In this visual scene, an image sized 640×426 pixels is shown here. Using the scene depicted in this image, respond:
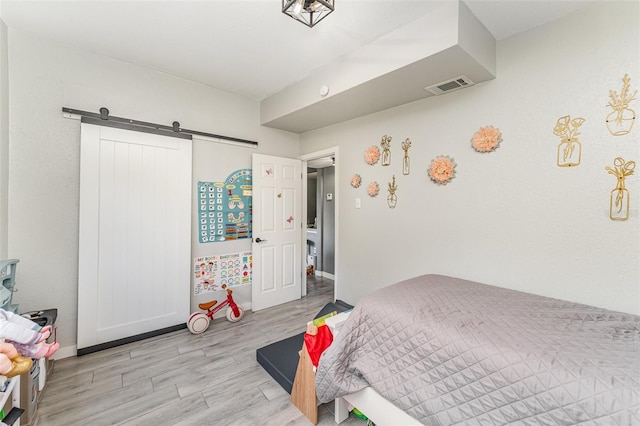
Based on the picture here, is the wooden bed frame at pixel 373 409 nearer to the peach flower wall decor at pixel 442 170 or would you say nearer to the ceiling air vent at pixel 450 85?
the peach flower wall decor at pixel 442 170

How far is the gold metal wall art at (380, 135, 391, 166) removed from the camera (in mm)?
2840

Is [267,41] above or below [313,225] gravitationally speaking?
above

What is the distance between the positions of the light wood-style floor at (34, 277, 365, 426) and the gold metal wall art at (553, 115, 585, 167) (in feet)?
7.19

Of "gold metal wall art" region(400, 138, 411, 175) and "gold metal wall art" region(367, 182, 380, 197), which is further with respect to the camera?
"gold metal wall art" region(367, 182, 380, 197)

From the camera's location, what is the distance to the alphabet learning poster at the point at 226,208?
3.00 m

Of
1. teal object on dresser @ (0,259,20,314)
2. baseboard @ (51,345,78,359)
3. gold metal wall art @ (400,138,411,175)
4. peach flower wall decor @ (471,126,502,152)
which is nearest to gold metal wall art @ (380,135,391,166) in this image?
gold metal wall art @ (400,138,411,175)

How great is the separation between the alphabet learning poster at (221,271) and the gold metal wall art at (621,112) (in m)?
3.39

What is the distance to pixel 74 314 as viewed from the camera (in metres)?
2.31

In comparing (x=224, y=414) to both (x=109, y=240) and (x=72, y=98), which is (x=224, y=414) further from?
(x=72, y=98)

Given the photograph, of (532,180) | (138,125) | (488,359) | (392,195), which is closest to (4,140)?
(138,125)

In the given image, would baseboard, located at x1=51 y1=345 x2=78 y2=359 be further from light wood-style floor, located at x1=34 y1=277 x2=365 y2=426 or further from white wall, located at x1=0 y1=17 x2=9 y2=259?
white wall, located at x1=0 y1=17 x2=9 y2=259

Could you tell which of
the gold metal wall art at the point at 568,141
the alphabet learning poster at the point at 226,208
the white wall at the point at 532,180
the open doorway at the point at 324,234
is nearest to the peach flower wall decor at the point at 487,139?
the white wall at the point at 532,180

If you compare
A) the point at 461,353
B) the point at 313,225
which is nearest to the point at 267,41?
the point at 461,353

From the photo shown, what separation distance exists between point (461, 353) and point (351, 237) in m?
2.11
